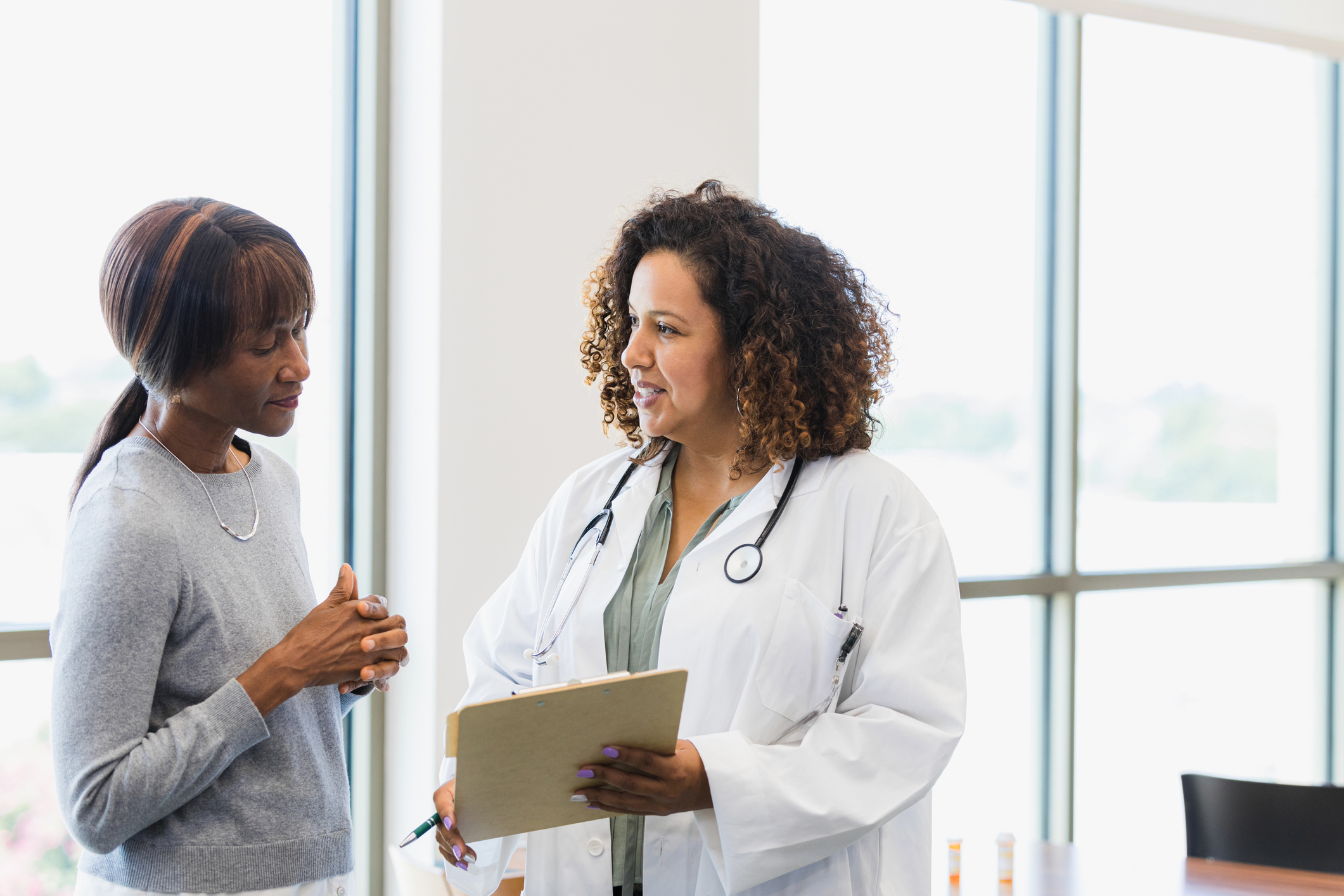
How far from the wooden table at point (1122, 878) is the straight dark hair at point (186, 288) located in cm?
170

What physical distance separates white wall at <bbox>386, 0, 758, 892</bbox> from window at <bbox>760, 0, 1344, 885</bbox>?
0.82 m

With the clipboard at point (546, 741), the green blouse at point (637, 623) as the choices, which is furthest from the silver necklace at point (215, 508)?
the green blouse at point (637, 623)

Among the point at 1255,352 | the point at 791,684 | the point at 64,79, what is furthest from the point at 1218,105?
the point at 64,79

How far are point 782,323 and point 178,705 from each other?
3.25 ft

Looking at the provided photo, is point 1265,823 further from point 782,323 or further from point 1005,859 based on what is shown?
point 782,323

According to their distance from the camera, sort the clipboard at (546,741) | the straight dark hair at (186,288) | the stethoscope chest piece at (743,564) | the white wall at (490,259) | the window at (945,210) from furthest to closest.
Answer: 1. the window at (945,210)
2. the white wall at (490,259)
3. the stethoscope chest piece at (743,564)
4. the straight dark hair at (186,288)
5. the clipboard at (546,741)

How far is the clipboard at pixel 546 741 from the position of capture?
46.2 inches

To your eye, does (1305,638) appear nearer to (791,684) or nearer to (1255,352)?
(1255,352)

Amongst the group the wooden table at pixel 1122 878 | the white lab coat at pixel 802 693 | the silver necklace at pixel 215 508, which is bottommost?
the wooden table at pixel 1122 878

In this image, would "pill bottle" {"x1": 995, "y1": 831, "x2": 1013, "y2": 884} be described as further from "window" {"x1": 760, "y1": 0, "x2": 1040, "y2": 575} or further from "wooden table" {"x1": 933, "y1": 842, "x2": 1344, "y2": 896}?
"window" {"x1": 760, "y1": 0, "x2": 1040, "y2": 575}

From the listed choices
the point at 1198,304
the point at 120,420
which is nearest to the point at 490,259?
the point at 120,420

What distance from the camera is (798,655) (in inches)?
58.0

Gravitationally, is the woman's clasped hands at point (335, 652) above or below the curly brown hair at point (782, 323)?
below

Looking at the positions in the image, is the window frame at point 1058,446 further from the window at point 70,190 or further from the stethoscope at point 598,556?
the window at point 70,190
